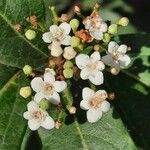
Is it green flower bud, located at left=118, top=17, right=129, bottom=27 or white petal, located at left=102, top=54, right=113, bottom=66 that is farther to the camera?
green flower bud, located at left=118, top=17, right=129, bottom=27

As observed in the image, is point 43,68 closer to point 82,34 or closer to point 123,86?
point 82,34

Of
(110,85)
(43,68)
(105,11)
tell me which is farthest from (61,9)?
(43,68)

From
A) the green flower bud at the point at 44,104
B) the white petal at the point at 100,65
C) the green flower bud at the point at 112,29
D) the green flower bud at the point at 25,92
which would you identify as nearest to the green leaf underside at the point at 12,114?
the green flower bud at the point at 25,92

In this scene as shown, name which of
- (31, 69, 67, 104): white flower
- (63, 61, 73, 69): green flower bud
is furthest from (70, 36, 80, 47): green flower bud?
(31, 69, 67, 104): white flower

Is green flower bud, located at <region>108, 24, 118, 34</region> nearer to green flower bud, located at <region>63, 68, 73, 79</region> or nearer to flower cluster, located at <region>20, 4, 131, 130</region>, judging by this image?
flower cluster, located at <region>20, 4, 131, 130</region>

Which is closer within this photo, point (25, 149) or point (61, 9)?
point (25, 149)

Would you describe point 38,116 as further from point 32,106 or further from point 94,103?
point 94,103

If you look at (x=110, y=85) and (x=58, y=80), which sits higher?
(x=58, y=80)
